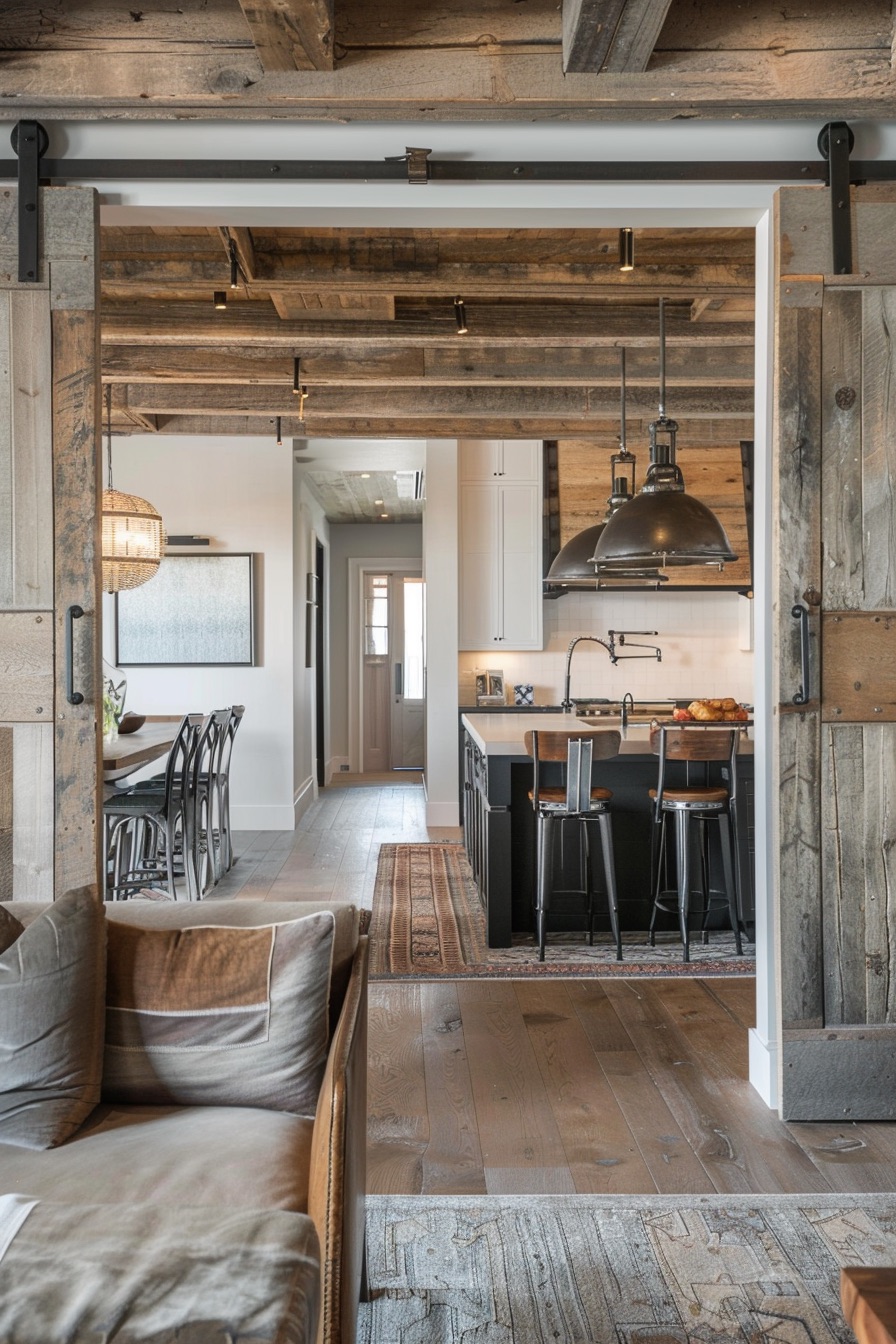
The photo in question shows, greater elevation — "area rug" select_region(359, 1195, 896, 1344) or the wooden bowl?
the wooden bowl

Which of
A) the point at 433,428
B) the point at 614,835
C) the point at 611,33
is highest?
the point at 433,428

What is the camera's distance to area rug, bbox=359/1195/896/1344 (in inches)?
75.9

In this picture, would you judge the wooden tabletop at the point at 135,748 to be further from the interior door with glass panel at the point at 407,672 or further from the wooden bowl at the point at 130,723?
the interior door with glass panel at the point at 407,672

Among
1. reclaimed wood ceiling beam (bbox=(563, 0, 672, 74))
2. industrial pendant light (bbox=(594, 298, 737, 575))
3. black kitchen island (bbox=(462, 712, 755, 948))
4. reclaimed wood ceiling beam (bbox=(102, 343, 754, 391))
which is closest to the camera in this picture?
reclaimed wood ceiling beam (bbox=(563, 0, 672, 74))

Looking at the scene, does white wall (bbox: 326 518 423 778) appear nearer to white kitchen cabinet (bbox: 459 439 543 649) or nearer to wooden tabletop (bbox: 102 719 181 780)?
white kitchen cabinet (bbox: 459 439 543 649)

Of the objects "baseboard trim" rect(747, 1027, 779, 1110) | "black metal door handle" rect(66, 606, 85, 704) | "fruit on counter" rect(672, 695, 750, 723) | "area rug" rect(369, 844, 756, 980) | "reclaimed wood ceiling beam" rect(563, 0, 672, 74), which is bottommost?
"area rug" rect(369, 844, 756, 980)

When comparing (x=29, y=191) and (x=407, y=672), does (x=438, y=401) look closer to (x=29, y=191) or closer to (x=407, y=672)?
(x=29, y=191)

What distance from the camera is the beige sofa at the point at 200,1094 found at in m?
1.35

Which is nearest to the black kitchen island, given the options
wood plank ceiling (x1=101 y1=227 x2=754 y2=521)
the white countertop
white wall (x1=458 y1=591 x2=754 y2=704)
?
the white countertop

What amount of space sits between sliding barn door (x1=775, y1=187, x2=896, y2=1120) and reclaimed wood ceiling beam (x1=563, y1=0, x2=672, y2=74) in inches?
23.7

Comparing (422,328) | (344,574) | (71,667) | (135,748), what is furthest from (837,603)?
(344,574)

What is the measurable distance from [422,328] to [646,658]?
3785mm

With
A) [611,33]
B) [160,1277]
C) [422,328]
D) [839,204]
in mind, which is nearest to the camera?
[160,1277]

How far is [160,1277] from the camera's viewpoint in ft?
4.00
